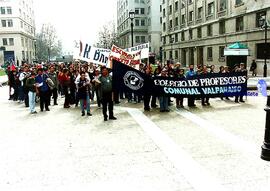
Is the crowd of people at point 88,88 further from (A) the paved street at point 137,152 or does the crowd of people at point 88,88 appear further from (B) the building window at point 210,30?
(B) the building window at point 210,30

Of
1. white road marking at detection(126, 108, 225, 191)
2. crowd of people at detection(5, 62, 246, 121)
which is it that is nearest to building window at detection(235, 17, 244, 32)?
crowd of people at detection(5, 62, 246, 121)

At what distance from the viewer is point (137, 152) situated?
6.90m

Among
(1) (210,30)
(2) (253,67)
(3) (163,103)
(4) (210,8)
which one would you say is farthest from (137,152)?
(4) (210,8)

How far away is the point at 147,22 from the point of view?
3435 inches

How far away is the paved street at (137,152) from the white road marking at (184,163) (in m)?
0.02

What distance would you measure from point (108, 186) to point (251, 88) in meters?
16.4

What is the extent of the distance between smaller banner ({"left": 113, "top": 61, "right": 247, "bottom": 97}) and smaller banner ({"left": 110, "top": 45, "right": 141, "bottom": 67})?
83.0 inches

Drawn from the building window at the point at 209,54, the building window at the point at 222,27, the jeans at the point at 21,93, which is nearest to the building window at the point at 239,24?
the building window at the point at 222,27

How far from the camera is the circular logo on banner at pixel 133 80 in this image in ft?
40.3

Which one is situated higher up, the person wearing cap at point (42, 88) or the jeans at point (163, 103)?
the person wearing cap at point (42, 88)

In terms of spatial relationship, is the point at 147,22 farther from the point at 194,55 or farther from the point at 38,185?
the point at 38,185

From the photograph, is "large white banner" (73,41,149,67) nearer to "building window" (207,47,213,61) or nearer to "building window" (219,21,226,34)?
"building window" (219,21,226,34)

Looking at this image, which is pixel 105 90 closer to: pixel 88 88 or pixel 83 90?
pixel 83 90

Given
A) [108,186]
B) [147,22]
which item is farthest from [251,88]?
[147,22]
